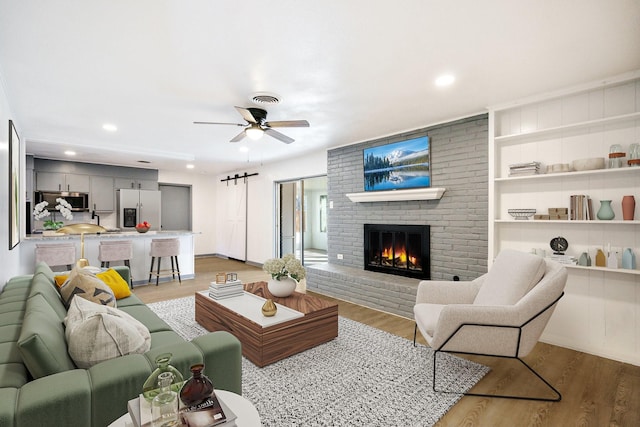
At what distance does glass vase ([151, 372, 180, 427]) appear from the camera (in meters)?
1.02

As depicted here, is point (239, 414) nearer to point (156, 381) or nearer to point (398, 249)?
point (156, 381)

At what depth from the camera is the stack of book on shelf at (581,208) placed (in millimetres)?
2941

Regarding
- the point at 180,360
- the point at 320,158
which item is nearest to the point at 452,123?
the point at 320,158

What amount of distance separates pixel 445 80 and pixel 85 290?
10.9 ft

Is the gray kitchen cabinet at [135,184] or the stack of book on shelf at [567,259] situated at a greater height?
the gray kitchen cabinet at [135,184]

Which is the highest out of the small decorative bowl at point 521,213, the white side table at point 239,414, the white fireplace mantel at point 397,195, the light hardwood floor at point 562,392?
the white fireplace mantel at point 397,195

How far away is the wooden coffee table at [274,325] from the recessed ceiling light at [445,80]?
2301 mm

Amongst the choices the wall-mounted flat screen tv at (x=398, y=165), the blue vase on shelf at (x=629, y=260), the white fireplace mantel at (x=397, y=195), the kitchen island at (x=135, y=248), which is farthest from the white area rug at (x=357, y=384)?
the kitchen island at (x=135, y=248)

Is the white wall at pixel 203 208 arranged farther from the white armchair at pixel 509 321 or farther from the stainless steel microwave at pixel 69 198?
the white armchair at pixel 509 321

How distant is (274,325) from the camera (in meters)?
2.65

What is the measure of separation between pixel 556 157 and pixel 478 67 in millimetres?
1425

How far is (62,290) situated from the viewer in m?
2.31

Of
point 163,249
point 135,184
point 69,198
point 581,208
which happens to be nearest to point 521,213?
point 581,208

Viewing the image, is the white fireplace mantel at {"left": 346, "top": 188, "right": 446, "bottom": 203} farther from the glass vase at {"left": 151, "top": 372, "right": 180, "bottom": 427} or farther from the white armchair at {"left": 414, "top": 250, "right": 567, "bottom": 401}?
the glass vase at {"left": 151, "top": 372, "right": 180, "bottom": 427}
